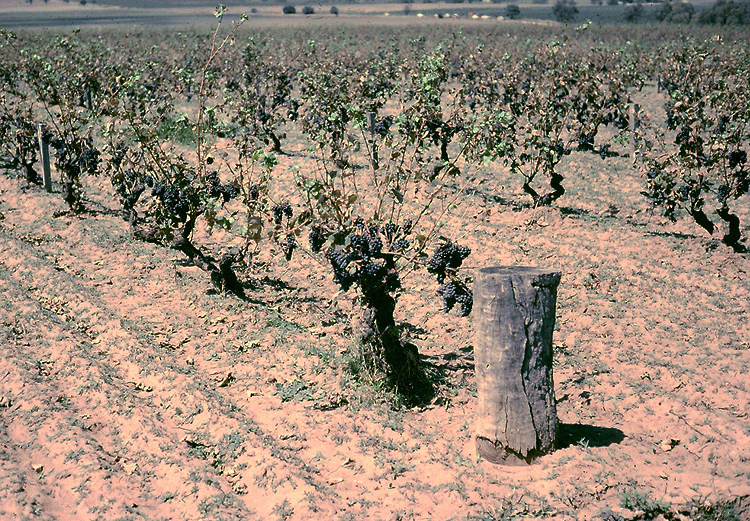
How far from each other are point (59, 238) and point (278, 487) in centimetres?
694

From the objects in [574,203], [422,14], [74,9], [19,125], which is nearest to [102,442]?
[574,203]

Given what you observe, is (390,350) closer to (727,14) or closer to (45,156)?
(45,156)

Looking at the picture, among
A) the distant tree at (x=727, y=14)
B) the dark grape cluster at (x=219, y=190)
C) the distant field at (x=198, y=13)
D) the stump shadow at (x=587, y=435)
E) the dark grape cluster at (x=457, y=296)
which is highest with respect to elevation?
the distant field at (x=198, y=13)

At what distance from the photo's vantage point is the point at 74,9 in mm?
116000

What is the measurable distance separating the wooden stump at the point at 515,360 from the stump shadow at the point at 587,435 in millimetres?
248

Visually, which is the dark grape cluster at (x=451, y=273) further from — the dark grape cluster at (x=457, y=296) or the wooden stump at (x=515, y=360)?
the wooden stump at (x=515, y=360)

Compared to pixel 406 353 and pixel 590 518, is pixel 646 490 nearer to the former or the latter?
pixel 590 518

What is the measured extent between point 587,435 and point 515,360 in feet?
3.31

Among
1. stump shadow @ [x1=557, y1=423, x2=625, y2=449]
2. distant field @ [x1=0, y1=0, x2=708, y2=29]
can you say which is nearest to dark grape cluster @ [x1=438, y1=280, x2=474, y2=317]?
stump shadow @ [x1=557, y1=423, x2=625, y2=449]

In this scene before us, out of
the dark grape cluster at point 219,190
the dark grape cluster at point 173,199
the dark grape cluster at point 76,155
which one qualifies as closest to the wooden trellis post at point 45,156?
the dark grape cluster at point 76,155

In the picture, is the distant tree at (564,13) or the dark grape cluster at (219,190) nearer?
the dark grape cluster at (219,190)

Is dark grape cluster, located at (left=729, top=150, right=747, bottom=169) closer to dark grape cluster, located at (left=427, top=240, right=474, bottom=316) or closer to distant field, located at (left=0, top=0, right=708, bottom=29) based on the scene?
dark grape cluster, located at (left=427, top=240, right=474, bottom=316)

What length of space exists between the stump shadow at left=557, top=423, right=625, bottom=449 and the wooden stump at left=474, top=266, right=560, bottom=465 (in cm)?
25

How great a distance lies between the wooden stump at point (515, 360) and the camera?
4496 mm
